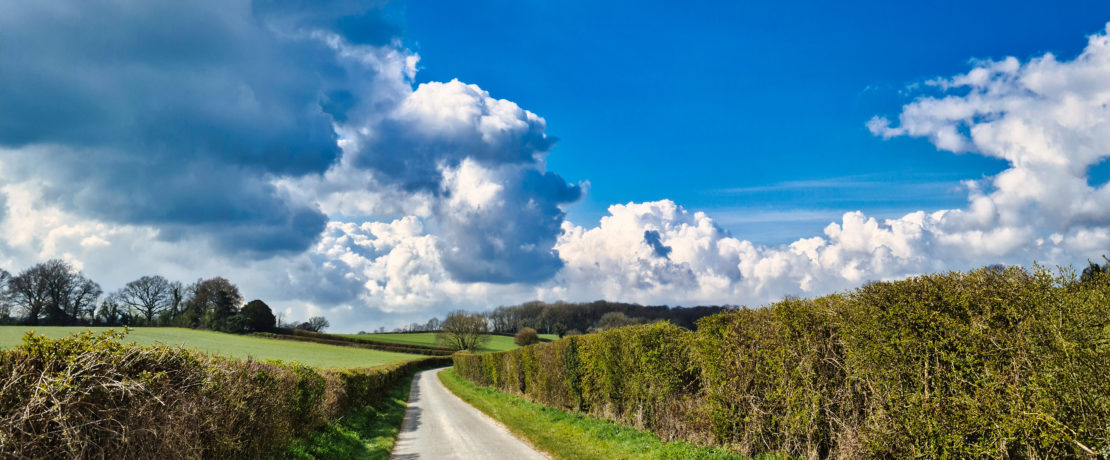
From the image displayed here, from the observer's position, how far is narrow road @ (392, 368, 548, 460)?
12586mm

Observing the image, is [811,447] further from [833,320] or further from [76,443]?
[76,443]

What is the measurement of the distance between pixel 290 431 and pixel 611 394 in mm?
9350

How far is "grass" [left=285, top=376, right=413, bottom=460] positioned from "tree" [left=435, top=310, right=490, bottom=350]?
75.2 meters

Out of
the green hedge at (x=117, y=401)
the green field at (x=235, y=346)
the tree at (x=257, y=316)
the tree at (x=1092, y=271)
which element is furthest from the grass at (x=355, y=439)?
the tree at (x=257, y=316)

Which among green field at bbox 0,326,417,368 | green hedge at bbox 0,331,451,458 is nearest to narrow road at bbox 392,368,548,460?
green hedge at bbox 0,331,451,458

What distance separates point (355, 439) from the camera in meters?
15.6

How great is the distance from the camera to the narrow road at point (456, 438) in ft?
41.3

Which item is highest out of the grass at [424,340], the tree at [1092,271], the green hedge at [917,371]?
the tree at [1092,271]

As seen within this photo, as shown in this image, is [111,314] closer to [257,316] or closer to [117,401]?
[257,316]

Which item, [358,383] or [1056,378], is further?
[358,383]

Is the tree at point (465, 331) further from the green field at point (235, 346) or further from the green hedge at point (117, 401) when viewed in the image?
the green hedge at point (117, 401)

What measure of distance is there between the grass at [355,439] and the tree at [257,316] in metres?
74.9

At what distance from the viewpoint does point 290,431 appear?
1162 centimetres

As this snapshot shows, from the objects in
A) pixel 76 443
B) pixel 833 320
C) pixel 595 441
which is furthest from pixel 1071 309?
pixel 595 441
